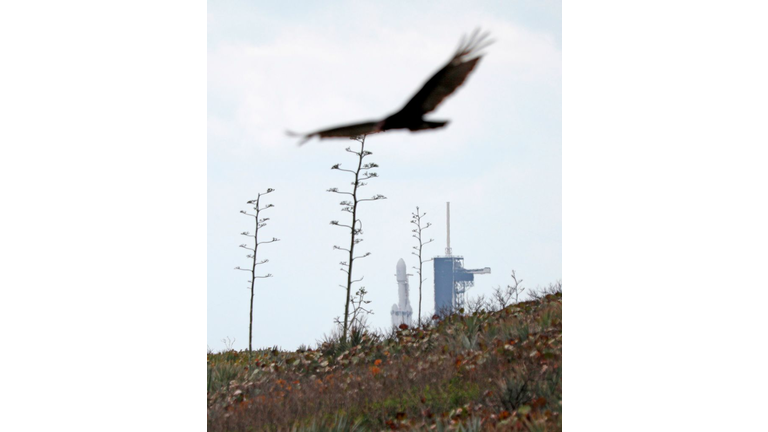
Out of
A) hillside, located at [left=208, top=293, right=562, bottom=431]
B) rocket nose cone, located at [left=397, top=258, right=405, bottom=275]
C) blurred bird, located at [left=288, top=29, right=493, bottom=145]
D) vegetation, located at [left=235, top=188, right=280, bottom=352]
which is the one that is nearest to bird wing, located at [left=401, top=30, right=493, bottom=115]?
blurred bird, located at [left=288, top=29, right=493, bottom=145]

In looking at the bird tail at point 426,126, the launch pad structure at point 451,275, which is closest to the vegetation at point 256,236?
the launch pad structure at point 451,275

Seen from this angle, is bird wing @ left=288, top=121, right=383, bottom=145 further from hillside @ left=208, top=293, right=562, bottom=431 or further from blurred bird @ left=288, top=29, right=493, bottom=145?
hillside @ left=208, top=293, right=562, bottom=431

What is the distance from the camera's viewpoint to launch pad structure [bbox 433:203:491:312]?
3.74 metres

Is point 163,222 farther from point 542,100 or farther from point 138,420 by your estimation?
point 542,100

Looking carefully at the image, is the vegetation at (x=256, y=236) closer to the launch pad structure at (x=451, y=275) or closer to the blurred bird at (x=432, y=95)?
the launch pad structure at (x=451, y=275)

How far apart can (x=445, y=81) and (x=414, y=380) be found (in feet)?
6.07

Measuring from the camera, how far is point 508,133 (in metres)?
3.66

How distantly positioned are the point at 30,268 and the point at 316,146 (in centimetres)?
183

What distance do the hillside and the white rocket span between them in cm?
21

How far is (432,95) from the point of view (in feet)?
9.21

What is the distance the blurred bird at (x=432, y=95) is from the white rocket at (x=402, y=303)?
1122 mm

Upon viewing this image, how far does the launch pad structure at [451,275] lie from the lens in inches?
147

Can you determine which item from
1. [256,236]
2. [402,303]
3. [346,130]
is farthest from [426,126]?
[256,236]
